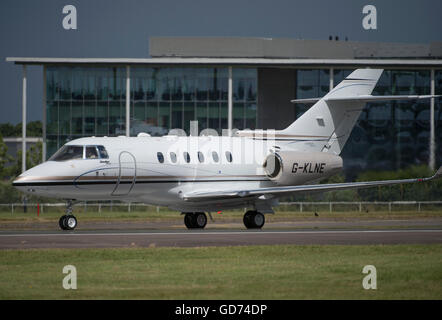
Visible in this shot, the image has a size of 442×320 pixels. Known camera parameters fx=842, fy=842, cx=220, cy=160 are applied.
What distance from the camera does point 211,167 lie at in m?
32.7

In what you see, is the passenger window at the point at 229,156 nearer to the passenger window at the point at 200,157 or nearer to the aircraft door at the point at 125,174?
the passenger window at the point at 200,157

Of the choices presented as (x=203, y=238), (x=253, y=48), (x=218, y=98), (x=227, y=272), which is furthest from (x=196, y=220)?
(x=253, y=48)

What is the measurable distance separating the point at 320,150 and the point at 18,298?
74.4 feet

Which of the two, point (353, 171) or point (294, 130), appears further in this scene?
point (353, 171)

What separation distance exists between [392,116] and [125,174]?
129 feet

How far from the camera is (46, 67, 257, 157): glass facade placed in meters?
62.3

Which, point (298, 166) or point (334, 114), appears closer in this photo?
point (298, 166)

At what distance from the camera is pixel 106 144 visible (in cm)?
3002

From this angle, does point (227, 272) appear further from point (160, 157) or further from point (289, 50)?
point (289, 50)

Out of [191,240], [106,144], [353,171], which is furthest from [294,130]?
[353,171]

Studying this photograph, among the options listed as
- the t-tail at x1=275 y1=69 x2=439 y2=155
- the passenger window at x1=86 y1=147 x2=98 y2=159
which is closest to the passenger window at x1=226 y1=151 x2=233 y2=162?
the t-tail at x1=275 y1=69 x2=439 y2=155

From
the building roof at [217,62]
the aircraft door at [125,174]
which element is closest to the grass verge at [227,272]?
the aircraft door at [125,174]

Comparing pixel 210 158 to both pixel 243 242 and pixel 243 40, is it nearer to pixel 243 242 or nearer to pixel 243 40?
pixel 243 242

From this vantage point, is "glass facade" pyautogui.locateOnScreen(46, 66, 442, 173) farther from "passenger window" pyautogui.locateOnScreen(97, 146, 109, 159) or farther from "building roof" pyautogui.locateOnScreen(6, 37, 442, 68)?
"passenger window" pyautogui.locateOnScreen(97, 146, 109, 159)
